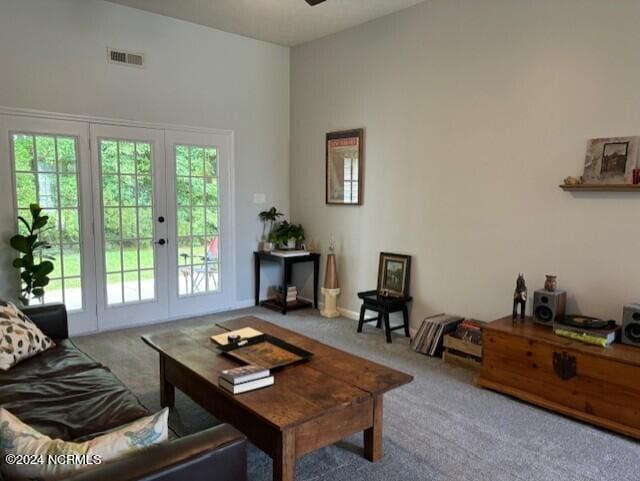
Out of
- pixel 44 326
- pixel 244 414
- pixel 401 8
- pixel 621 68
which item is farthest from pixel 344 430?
pixel 401 8

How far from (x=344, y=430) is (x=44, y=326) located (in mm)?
2038

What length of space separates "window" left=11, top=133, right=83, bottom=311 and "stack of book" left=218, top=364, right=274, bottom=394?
2.84 metres

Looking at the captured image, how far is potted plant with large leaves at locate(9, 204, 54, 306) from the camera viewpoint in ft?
12.8

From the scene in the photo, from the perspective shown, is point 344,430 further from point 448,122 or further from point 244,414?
point 448,122

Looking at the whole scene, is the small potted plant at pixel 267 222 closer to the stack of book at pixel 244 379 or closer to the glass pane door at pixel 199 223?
the glass pane door at pixel 199 223

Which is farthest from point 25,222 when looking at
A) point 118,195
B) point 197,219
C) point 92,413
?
point 92,413

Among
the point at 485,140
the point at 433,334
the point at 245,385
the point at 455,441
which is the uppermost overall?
the point at 485,140

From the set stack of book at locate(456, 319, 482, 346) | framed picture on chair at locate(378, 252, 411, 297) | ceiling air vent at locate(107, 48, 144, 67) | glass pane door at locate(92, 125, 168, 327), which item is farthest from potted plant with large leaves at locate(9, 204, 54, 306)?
stack of book at locate(456, 319, 482, 346)

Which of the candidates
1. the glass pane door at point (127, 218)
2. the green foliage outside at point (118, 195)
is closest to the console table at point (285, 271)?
the green foliage outside at point (118, 195)

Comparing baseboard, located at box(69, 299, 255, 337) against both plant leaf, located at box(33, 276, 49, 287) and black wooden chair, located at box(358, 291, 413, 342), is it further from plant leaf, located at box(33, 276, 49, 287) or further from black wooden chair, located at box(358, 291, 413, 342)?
black wooden chair, located at box(358, 291, 413, 342)

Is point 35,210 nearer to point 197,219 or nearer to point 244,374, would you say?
point 197,219

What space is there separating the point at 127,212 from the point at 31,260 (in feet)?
3.17

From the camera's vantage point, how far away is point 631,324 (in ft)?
9.25

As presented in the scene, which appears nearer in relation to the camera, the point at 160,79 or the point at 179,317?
the point at 160,79
